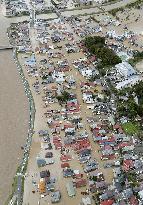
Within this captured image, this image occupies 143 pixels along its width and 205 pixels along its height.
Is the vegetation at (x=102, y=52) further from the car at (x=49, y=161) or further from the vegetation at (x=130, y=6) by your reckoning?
the car at (x=49, y=161)

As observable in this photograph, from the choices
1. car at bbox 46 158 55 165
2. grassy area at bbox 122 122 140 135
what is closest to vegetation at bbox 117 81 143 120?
grassy area at bbox 122 122 140 135

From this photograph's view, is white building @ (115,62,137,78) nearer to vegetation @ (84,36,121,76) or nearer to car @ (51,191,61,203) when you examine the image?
vegetation @ (84,36,121,76)

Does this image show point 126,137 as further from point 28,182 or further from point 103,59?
point 103,59

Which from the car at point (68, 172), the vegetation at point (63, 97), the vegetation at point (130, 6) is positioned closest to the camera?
the car at point (68, 172)

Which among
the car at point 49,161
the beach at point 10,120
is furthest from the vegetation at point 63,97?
the car at point 49,161

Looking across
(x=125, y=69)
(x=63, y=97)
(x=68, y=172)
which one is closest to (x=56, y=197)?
(x=68, y=172)

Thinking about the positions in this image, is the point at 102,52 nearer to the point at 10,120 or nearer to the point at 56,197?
the point at 10,120
